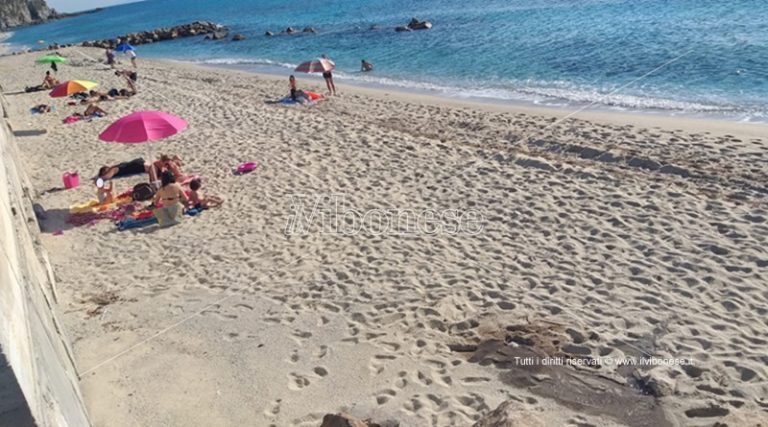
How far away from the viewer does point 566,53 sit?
21734mm

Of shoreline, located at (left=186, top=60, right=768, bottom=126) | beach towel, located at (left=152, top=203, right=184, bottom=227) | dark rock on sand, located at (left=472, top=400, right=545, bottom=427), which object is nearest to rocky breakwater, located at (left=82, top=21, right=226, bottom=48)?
shoreline, located at (left=186, top=60, right=768, bottom=126)

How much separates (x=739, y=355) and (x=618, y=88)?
42.9ft

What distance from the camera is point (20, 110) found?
1798cm

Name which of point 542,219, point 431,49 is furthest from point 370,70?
point 542,219

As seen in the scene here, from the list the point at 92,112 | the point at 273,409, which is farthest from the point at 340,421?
the point at 92,112

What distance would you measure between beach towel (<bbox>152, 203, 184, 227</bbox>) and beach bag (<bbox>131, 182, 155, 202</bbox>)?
1032mm

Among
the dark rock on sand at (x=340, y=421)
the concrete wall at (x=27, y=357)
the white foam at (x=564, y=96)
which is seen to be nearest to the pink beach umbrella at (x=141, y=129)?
the concrete wall at (x=27, y=357)

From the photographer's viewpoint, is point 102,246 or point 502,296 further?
point 102,246

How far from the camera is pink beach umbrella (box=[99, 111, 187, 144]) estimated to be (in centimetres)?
888

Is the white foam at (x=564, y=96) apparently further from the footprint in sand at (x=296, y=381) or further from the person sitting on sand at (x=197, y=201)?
the footprint in sand at (x=296, y=381)

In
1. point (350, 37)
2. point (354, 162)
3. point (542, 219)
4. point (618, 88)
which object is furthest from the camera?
point (350, 37)

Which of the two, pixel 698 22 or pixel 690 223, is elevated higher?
pixel 698 22

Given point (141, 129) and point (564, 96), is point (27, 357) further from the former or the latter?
point (564, 96)

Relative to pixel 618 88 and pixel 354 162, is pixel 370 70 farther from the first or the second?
pixel 354 162
